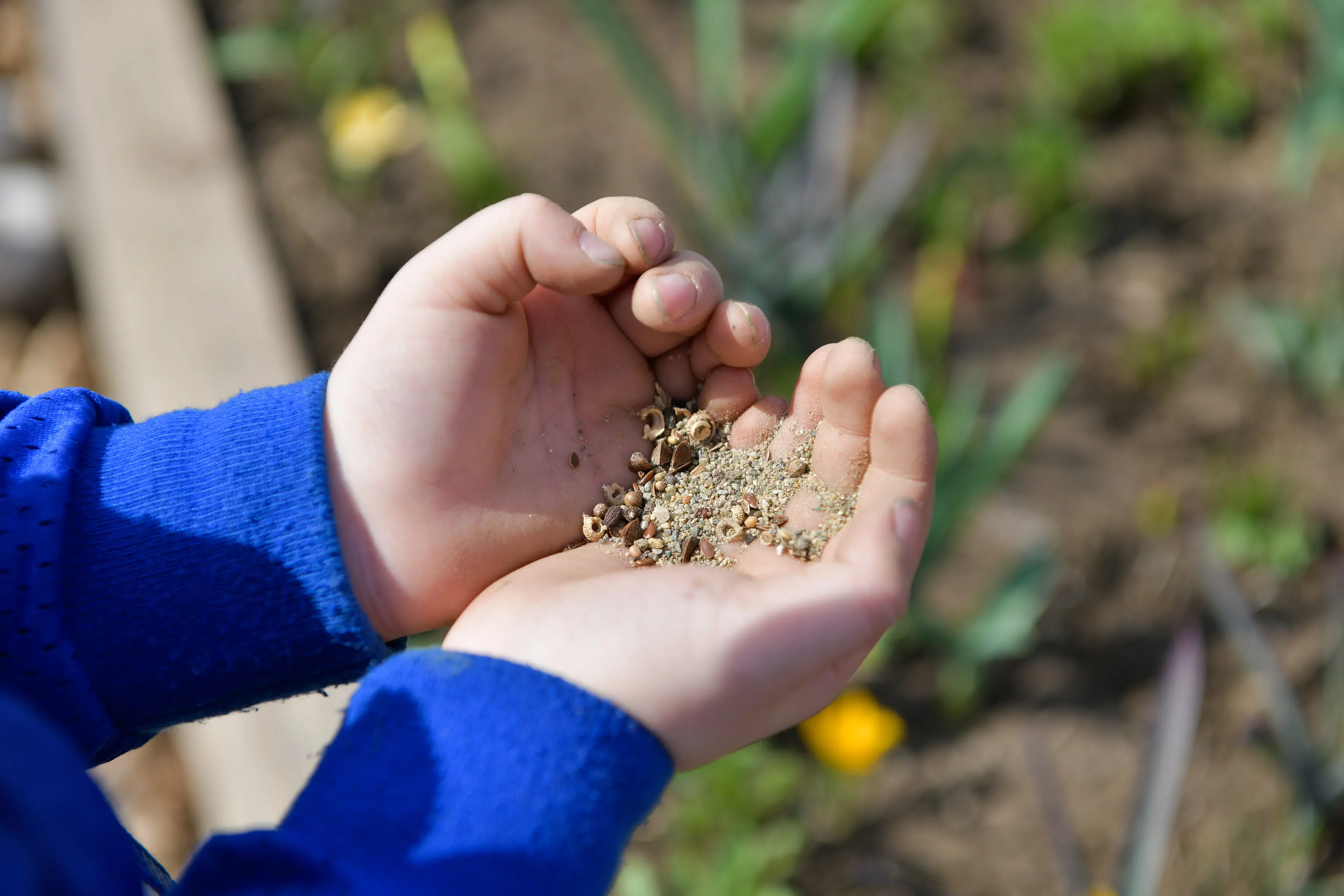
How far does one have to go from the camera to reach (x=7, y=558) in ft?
3.19

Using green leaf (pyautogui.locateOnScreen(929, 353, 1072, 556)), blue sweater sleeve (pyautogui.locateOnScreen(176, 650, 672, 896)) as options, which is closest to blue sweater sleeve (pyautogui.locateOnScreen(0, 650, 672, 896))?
blue sweater sleeve (pyautogui.locateOnScreen(176, 650, 672, 896))

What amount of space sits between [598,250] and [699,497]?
324 millimetres

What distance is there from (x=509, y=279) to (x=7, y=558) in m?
0.58

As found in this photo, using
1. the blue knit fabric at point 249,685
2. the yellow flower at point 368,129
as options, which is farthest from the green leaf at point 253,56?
the blue knit fabric at point 249,685

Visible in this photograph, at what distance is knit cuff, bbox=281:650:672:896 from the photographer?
813mm

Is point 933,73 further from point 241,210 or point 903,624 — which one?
point 241,210

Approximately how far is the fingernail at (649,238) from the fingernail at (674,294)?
3cm

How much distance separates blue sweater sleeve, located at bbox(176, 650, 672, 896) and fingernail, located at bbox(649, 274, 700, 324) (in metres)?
0.42

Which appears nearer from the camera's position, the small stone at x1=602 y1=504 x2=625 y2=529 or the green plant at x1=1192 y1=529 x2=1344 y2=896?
the small stone at x1=602 y1=504 x2=625 y2=529

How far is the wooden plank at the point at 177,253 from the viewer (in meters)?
1.73

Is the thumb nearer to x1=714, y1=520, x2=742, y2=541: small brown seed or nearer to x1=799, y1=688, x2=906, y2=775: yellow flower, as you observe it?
x1=714, y1=520, x2=742, y2=541: small brown seed

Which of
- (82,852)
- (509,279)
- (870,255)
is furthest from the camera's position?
(870,255)

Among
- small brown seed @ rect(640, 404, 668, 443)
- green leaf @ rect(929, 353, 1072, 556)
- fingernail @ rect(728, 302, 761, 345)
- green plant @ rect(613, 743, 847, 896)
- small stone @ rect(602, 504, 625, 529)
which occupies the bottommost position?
green plant @ rect(613, 743, 847, 896)

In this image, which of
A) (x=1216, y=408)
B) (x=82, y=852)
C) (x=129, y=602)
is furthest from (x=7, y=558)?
(x=1216, y=408)
